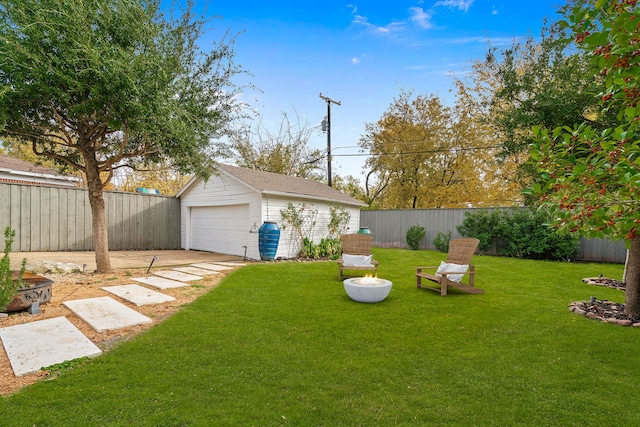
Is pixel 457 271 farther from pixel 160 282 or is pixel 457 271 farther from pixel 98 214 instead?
pixel 98 214

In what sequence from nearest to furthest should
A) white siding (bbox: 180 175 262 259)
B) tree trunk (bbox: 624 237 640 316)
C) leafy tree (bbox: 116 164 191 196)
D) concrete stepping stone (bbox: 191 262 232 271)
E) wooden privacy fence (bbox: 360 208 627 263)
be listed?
1. tree trunk (bbox: 624 237 640 316)
2. concrete stepping stone (bbox: 191 262 232 271)
3. white siding (bbox: 180 175 262 259)
4. wooden privacy fence (bbox: 360 208 627 263)
5. leafy tree (bbox: 116 164 191 196)

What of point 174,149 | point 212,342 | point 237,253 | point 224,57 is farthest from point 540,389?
point 237,253

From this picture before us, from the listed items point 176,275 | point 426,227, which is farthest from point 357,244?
point 426,227

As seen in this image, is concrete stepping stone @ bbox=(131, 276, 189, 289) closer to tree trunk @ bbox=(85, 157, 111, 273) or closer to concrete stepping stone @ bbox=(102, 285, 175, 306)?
concrete stepping stone @ bbox=(102, 285, 175, 306)

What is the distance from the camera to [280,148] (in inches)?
798

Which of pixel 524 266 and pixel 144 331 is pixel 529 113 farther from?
pixel 144 331

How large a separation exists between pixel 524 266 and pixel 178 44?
1009 cm

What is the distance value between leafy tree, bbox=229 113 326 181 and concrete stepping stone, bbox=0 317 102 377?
1697 centimetres

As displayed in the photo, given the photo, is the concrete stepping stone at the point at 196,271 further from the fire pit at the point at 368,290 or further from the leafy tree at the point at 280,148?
the leafy tree at the point at 280,148

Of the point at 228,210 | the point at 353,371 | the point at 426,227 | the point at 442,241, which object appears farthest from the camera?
the point at 426,227

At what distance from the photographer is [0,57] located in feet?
14.7

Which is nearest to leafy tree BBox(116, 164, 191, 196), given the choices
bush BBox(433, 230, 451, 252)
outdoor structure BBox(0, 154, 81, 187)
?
outdoor structure BBox(0, 154, 81, 187)

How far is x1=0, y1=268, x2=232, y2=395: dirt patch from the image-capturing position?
2676mm

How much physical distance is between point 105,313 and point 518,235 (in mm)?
11497
